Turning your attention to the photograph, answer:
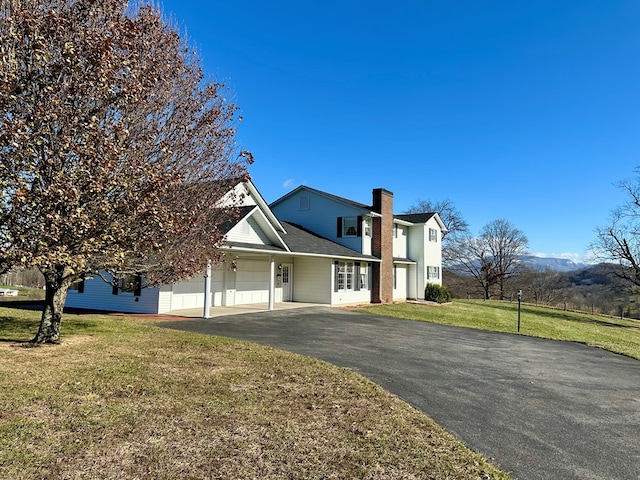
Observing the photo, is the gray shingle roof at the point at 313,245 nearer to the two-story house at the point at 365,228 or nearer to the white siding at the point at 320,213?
the white siding at the point at 320,213

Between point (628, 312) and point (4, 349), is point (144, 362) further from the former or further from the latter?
point (628, 312)

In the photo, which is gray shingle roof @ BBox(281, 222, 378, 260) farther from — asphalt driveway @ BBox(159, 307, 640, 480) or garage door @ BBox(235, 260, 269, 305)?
asphalt driveway @ BBox(159, 307, 640, 480)

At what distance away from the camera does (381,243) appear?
27.0 meters

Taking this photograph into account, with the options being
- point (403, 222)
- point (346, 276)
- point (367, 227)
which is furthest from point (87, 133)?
point (403, 222)

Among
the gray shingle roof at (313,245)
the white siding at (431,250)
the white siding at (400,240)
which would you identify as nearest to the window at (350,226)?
the gray shingle roof at (313,245)

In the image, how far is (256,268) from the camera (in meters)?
21.8

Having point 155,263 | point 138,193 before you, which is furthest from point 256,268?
point 138,193

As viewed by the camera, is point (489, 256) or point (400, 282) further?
point (489, 256)

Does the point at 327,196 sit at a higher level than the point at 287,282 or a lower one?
higher

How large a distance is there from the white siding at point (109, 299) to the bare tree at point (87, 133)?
756cm

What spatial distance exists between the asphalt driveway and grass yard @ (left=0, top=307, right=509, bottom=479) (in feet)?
1.99

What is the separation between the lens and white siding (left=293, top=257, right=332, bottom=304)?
23.7 meters

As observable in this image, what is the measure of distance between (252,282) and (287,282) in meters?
3.35

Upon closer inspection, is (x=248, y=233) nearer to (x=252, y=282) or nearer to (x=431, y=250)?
(x=252, y=282)
